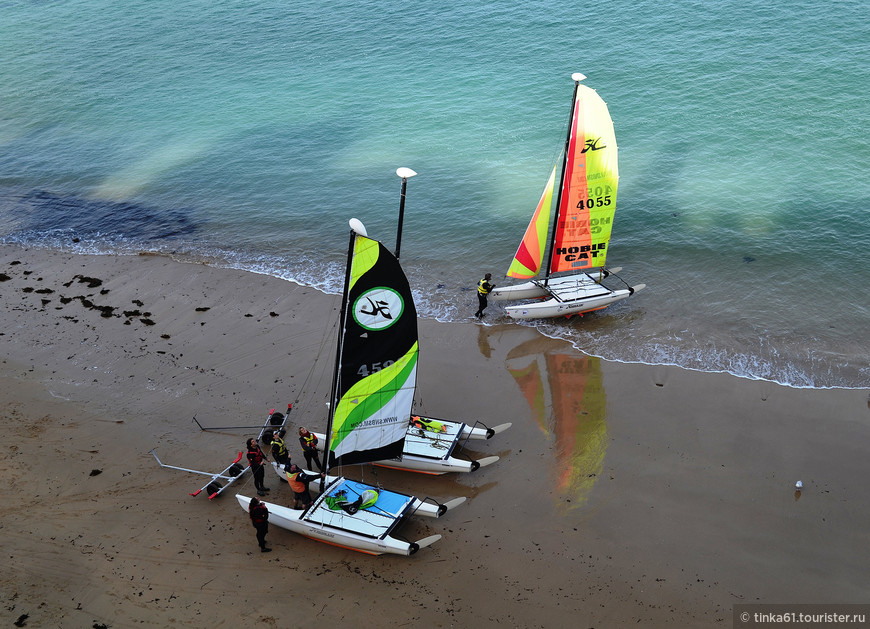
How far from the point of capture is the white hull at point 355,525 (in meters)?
13.2

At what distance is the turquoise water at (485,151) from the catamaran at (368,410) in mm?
7844

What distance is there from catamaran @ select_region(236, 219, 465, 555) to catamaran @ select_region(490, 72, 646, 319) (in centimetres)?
776

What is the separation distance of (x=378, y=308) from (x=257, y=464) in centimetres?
484

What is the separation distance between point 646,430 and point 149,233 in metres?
21.7

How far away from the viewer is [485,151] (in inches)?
1277

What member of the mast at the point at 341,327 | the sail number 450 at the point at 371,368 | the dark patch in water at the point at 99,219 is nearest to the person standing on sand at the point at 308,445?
the mast at the point at 341,327

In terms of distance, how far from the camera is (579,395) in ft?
59.2

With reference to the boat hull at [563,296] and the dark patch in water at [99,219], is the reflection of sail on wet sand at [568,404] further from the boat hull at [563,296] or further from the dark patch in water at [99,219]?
the dark patch in water at [99,219]

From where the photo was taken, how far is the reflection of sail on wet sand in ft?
50.4

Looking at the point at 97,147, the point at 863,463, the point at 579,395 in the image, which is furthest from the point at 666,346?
the point at 97,147

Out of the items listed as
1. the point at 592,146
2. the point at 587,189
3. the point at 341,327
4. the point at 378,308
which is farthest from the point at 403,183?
the point at 587,189

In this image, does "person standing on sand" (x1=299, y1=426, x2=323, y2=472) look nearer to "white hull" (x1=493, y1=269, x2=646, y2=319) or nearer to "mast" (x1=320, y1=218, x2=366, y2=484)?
"mast" (x1=320, y1=218, x2=366, y2=484)

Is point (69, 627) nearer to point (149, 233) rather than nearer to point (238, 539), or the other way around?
point (238, 539)

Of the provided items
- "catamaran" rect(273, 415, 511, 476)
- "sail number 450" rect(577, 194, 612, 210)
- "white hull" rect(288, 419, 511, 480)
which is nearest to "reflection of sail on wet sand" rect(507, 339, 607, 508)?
"catamaran" rect(273, 415, 511, 476)
